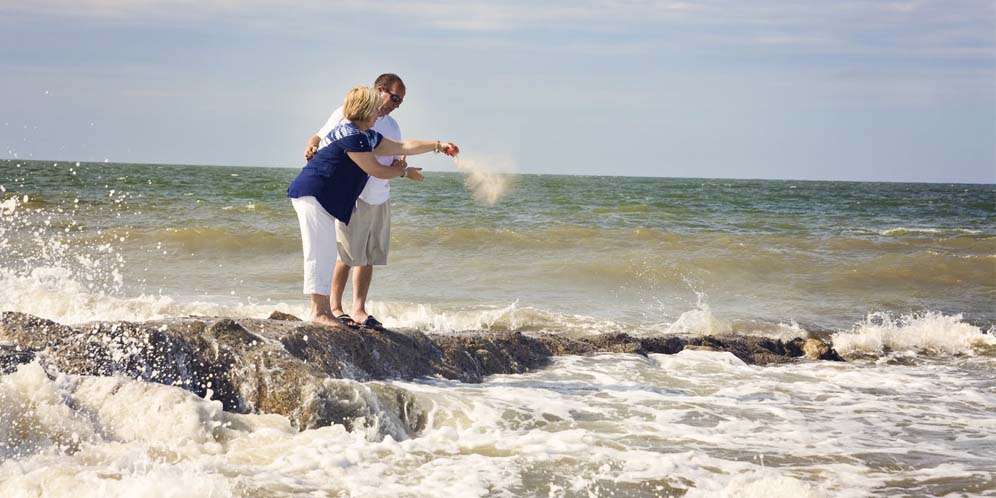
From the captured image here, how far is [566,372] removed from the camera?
7.57 m

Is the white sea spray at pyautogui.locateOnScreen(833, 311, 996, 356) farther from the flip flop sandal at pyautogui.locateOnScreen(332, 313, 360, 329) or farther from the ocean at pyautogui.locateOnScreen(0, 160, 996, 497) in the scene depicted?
the flip flop sandal at pyautogui.locateOnScreen(332, 313, 360, 329)

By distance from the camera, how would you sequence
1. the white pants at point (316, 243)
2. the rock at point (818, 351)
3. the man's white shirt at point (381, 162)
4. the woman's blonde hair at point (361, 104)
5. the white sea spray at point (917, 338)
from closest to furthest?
the woman's blonde hair at point (361, 104)
the white pants at point (316, 243)
the man's white shirt at point (381, 162)
the rock at point (818, 351)
the white sea spray at point (917, 338)

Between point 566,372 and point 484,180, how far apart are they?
1776 millimetres

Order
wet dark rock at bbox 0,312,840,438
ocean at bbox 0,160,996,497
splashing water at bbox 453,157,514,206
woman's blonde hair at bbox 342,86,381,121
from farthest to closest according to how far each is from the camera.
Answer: splashing water at bbox 453,157,514,206
woman's blonde hair at bbox 342,86,381,121
wet dark rock at bbox 0,312,840,438
ocean at bbox 0,160,996,497

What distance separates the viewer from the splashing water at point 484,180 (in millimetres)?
6570

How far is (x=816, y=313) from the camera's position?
1246 cm

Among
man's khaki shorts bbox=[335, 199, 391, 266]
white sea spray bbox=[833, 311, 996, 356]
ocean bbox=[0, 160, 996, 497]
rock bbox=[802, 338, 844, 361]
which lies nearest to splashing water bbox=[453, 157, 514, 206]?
ocean bbox=[0, 160, 996, 497]

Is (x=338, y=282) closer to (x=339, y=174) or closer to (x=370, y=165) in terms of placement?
(x=339, y=174)

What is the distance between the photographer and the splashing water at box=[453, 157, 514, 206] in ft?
21.6

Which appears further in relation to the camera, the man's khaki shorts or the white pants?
the man's khaki shorts

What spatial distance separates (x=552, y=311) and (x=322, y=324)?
527 centimetres

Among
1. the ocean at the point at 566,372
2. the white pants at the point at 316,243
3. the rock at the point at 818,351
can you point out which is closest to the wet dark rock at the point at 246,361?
the ocean at the point at 566,372

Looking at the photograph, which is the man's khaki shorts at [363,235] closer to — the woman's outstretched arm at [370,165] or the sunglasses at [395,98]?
the woman's outstretched arm at [370,165]

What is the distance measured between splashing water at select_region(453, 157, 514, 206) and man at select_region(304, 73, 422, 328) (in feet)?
1.08
